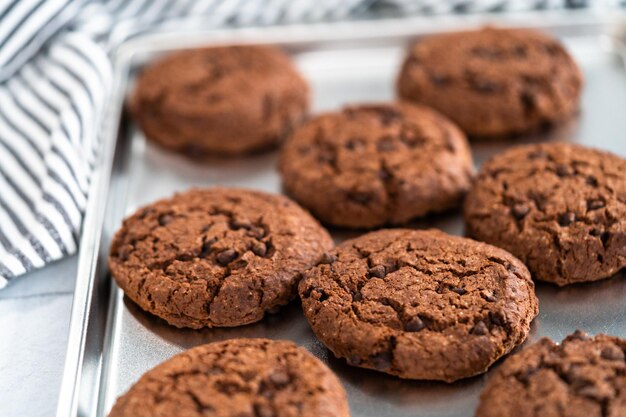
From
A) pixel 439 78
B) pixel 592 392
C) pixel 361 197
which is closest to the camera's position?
pixel 592 392

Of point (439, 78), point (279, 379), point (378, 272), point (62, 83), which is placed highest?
point (62, 83)

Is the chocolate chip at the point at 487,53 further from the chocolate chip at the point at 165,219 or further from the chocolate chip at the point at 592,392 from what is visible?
the chocolate chip at the point at 592,392

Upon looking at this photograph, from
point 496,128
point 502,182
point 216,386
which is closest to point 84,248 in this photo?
point 216,386

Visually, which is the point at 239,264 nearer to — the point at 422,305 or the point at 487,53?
the point at 422,305

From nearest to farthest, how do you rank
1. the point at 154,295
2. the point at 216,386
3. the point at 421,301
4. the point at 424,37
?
1. the point at 216,386
2. the point at 421,301
3. the point at 154,295
4. the point at 424,37

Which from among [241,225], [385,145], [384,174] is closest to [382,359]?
[241,225]

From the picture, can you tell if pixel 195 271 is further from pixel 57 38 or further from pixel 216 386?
pixel 57 38

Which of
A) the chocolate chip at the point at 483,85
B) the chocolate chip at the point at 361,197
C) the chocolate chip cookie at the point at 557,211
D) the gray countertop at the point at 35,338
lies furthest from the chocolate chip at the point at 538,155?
the gray countertop at the point at 35,338
